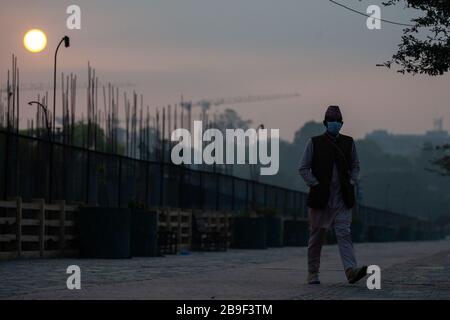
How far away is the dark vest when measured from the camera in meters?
12.1

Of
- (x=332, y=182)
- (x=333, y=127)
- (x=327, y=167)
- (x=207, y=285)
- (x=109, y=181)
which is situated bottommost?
(x=207, y=285)

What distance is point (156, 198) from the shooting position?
119 feet

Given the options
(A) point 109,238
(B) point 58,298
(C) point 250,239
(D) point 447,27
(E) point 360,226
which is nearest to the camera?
(B) point 58,298

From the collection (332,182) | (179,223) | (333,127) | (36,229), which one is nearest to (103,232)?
(36,229)

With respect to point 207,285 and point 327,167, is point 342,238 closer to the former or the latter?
point 327,167

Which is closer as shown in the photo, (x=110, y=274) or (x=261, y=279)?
(x=261, y=279)

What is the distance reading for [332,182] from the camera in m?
12.2

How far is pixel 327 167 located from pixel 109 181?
1735 cm

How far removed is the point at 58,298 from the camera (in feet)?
31.7
